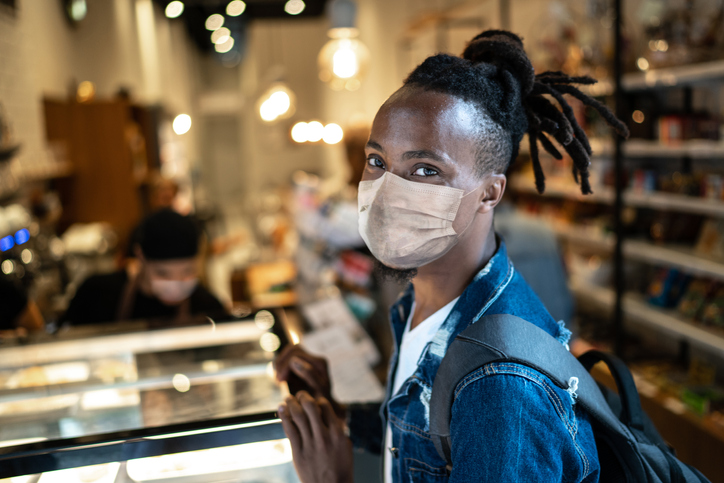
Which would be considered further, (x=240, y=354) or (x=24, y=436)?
(x=240, y=354)

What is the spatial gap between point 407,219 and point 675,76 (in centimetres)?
287

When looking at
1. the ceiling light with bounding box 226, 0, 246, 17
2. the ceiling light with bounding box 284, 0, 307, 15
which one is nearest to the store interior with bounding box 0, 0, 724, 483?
the ceiling light with bounding box 226, 0, 246, 17

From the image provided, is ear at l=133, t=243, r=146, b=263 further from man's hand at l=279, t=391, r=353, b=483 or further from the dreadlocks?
the dreadlocks

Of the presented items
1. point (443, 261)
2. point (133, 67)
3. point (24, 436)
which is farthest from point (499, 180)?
point (133, 67)

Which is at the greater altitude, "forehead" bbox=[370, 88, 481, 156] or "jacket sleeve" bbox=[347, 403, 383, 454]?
"forehead" bbox=[370, 88, 481, 156]

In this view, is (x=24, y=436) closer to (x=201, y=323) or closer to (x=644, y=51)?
(x=201, y=323)

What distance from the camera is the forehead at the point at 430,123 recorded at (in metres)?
0.93

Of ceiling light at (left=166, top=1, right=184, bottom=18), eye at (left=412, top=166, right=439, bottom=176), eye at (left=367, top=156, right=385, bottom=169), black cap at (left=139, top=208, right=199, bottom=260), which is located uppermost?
ceiling light at (left=166, top=1, right=184, bottom=18)

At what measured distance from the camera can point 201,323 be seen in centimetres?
180

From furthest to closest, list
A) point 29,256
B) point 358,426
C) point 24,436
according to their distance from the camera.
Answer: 1. point 29,256
2. point 358,426
3. point 24,436

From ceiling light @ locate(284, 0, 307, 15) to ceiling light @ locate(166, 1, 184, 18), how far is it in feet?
6.70

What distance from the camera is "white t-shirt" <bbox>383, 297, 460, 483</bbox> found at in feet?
3.47

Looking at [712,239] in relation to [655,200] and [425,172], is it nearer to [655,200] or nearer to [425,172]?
[655,200]

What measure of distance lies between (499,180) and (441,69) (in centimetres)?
21
